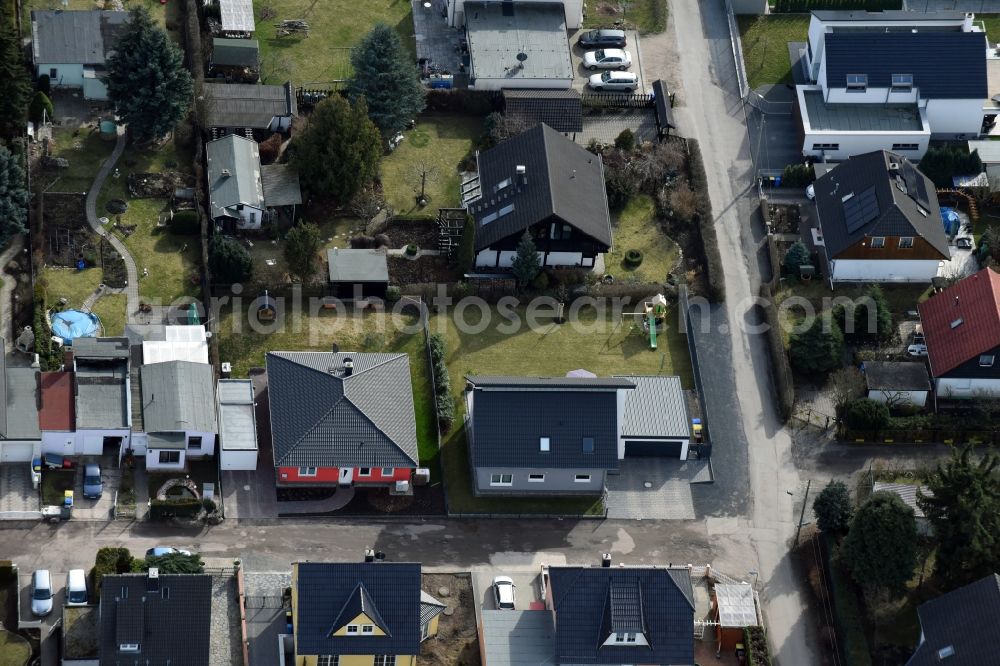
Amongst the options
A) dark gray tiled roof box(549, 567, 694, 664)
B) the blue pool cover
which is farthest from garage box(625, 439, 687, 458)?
the blue pool cover

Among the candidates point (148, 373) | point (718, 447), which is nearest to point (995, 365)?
point (718, 447)

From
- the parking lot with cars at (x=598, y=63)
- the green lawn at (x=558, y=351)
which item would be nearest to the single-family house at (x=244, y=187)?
the green lawn at (x=558, y=351)

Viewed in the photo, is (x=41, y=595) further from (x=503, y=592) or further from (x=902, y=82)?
(x=902, y=82)

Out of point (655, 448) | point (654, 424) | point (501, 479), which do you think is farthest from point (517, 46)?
point (501, 479)

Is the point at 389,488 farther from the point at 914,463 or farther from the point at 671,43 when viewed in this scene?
the point at 671,43

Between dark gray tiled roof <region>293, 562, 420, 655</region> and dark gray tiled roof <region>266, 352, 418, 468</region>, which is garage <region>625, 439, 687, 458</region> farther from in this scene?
dark gray tiled roof <region>293, 562, 420, 655</region>
